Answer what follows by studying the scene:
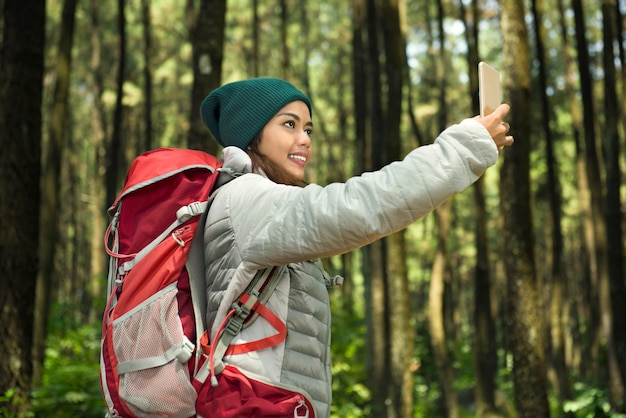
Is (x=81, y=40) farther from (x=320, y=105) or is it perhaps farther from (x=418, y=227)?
(x=418, y=227)

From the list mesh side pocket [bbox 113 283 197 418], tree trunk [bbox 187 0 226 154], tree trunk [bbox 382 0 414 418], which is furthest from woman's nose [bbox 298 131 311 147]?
tree trunk [bbox 382 0 414 418]

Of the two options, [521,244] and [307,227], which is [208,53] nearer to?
[521,244]

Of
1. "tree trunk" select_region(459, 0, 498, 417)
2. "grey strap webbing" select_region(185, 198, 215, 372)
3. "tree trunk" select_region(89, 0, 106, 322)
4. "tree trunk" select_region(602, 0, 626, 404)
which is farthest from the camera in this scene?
"tree trunk" select_region(89, 0, 106, 322)

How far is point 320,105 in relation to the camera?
1293 inches

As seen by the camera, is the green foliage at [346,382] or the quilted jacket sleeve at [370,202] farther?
the green foliage at [346,382]

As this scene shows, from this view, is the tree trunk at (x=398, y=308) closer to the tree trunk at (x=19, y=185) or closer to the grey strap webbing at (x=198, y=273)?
the tree trunk at (x=19, y=185)

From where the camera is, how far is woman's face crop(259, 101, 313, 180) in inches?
112

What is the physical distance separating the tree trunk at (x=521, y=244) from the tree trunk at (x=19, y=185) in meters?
4.51

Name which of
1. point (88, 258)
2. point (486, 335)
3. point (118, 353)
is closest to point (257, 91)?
point (118, 353)

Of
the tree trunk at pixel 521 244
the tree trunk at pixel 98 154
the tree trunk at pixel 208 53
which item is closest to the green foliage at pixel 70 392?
the tree trunk at pixel 208 53

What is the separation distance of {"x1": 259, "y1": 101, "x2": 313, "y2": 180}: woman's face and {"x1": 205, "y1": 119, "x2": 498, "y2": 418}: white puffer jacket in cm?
15

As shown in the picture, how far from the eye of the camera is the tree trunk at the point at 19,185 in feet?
21.3

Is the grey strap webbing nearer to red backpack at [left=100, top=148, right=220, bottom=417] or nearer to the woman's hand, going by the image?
red backpack at [left=100, top=148, right=220, bottom=417]

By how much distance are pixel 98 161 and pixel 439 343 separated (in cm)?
1125
